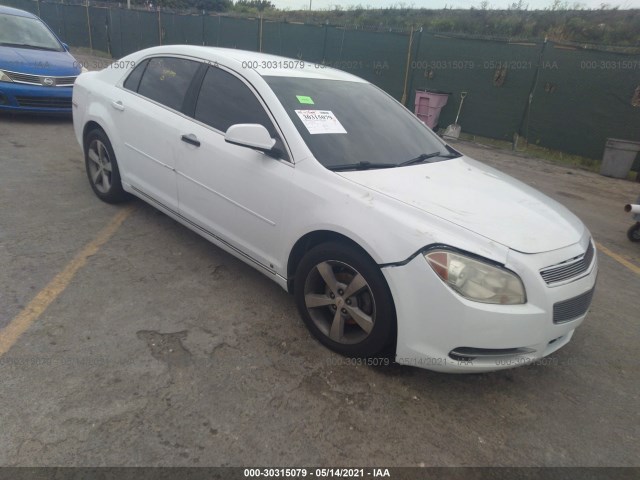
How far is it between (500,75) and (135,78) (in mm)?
9481

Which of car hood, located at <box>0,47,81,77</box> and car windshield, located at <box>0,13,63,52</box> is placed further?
car windshield, located at <box>0,13,63,52</box>

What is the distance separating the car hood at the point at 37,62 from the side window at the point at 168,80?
4.50m

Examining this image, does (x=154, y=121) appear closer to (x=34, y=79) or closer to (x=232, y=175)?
(x=232, y=175)

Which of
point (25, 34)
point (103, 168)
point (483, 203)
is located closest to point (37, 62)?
point (25, 34)

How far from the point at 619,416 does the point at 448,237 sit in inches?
58.1

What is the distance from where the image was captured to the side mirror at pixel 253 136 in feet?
9.23

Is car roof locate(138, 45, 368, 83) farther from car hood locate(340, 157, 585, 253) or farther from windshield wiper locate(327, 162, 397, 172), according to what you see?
car hood locate(340, 157, 585, 253)

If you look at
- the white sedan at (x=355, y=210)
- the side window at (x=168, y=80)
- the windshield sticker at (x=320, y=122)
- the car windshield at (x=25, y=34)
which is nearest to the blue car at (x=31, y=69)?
the car windshield at (x=25, y=34)

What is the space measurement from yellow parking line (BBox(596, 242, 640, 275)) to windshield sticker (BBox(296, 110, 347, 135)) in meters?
3.61

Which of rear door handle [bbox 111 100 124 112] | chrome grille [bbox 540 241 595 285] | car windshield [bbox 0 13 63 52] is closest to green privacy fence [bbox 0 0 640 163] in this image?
car windshield [bbox 0 13 63 52]

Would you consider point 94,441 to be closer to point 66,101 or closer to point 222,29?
point 66,101

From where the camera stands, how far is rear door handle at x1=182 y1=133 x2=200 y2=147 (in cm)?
336

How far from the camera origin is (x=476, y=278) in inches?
87.9

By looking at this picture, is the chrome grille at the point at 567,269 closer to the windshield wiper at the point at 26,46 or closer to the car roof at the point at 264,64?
the car roof at the point at 264,64
